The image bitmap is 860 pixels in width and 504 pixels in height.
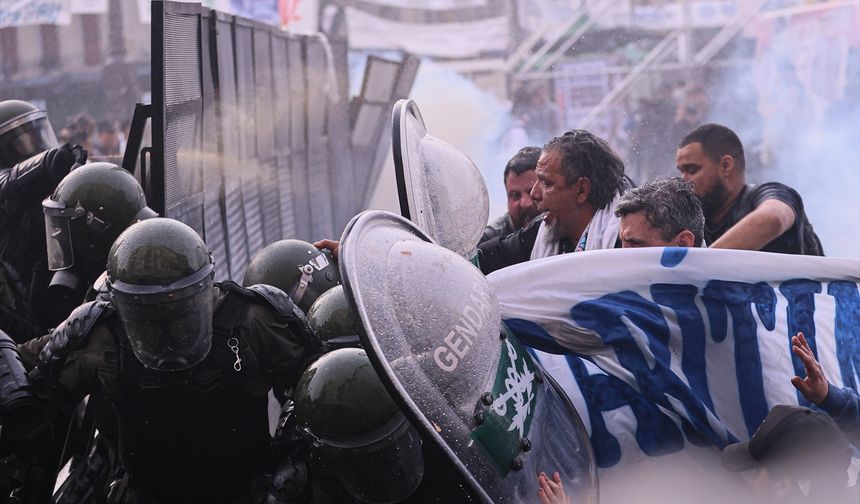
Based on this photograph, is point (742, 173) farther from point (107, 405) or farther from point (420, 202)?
point (107, 405)

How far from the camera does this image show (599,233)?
3.53 m

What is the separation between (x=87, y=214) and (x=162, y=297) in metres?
1.30

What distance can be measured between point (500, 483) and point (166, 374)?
134 centimetres

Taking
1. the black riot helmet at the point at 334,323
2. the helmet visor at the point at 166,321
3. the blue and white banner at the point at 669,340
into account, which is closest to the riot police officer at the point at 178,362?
the helmet visor at the point at 166,321

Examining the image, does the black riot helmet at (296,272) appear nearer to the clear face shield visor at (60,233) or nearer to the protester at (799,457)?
the clear face shield visor at (60,233)

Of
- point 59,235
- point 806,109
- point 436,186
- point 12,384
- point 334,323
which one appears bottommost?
point 806,109

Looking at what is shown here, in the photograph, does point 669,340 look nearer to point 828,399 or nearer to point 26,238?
point 828,399

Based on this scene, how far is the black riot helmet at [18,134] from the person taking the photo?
17.1 feet

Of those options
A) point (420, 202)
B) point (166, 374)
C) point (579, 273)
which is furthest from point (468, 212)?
point (166, 374)

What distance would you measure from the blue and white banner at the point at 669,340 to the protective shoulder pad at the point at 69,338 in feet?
3.87

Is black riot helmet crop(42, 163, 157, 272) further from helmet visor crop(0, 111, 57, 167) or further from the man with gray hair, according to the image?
the man with gray hair

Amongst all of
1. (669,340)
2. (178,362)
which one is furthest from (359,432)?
(669,340)

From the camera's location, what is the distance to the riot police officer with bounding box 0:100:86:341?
15.3ft

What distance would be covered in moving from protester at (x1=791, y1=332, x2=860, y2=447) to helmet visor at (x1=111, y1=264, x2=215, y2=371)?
1557mm
